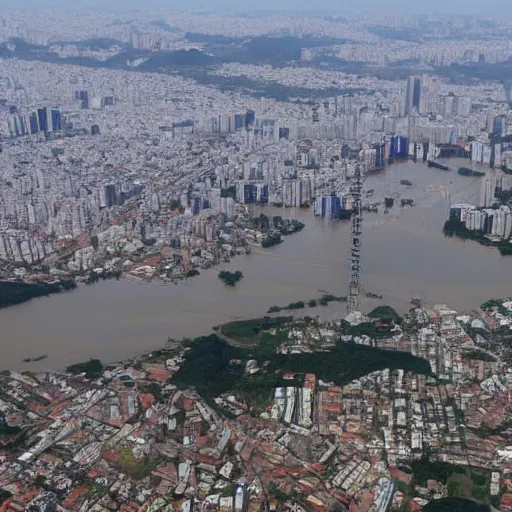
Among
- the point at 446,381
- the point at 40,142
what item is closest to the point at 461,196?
the point at 446,381

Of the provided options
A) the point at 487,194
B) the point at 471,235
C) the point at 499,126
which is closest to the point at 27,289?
the point at 471,235

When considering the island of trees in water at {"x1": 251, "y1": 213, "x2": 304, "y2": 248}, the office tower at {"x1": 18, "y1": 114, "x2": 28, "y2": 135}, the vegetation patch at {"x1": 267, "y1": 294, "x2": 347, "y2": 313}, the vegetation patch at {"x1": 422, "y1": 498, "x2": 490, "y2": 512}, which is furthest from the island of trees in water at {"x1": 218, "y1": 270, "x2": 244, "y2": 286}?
the office tower at {"x1": 18, "y1": 114, "x2": 28, "y2": 135}

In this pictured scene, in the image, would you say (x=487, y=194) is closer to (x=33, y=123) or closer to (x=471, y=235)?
(x=471, y=235)

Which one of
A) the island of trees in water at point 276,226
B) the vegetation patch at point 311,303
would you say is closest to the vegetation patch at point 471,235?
the island of trees in water at point 276,226

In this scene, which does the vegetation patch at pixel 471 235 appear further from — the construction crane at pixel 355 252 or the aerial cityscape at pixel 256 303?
the construction crane at pixel 355 252

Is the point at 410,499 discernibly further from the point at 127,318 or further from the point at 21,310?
the point at 21,310

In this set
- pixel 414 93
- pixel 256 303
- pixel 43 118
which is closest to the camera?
pixel 256 303
